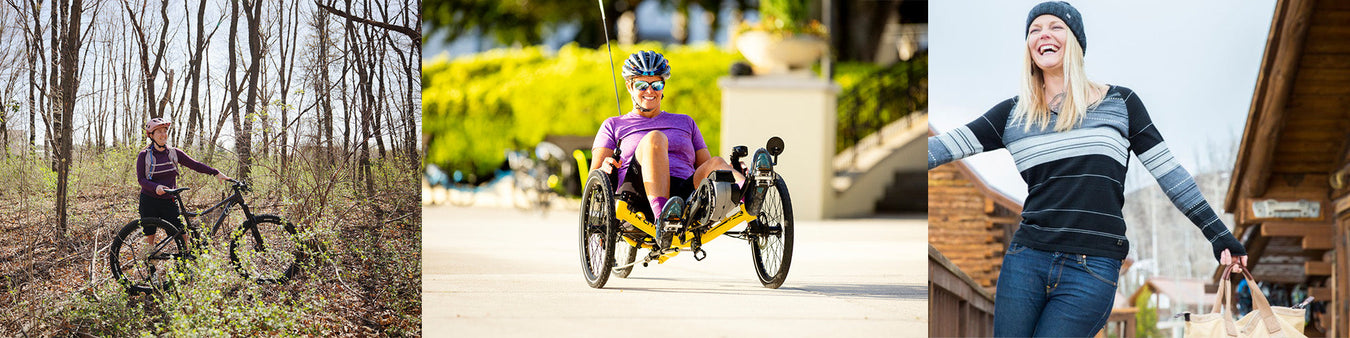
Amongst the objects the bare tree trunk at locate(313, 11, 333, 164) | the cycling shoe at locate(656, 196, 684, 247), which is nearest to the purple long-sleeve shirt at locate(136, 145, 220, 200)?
the bare tree trunk at locate(313, 11, 333, 164)

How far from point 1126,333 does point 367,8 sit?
3154 millimetres

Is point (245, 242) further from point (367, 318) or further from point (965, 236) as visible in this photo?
point (965, 236)

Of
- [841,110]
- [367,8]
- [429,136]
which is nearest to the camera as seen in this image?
[367,8]

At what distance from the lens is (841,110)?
1112 cm

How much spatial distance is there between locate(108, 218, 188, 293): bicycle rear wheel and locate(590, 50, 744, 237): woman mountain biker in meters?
1.52

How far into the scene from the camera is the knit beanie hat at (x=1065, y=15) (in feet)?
13.0

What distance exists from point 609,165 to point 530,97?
9.24 metres

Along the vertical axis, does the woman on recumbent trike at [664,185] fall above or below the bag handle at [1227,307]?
above

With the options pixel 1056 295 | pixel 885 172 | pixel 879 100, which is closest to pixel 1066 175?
pixel 1056 295

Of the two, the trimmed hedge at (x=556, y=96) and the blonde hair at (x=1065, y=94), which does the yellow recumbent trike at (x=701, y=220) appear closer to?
the blonde hair at (x=1065, y=94)

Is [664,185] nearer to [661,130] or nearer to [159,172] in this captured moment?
[661,130]

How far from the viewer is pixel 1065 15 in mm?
3959

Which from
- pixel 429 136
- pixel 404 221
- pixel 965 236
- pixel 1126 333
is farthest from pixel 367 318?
pixel 429 136

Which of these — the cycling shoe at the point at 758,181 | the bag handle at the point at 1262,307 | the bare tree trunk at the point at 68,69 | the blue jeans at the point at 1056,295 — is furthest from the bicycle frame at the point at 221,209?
the bag handle at the point at 1262,307
